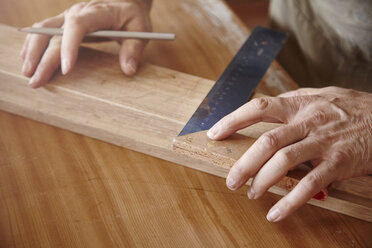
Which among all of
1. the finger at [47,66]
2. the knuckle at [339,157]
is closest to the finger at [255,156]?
the knuckle at [339,157]

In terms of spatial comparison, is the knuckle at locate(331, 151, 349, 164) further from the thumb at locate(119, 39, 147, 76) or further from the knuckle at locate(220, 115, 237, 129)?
the thumb at locate(119, 39, 147, 76)

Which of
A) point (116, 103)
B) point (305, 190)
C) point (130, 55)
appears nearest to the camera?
point (305, 190)

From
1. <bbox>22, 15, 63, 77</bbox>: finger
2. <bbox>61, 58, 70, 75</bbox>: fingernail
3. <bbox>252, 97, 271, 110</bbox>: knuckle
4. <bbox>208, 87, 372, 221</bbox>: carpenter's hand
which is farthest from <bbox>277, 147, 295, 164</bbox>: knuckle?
<bbox>22, 15, 63, 77</bbox>: finger

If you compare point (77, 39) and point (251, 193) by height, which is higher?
point (77, 39)

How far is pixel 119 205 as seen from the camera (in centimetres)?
72

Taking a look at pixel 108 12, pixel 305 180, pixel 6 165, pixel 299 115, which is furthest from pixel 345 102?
pixel 6 165

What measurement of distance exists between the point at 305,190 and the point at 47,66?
699 millimetres

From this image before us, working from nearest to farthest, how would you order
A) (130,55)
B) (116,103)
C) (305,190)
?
(305,190) → (116,103) → (130,55)

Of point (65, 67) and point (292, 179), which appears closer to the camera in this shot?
point (292, 179)

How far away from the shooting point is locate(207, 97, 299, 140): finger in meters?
0.71

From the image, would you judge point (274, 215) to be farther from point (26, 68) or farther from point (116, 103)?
point (26, 68)

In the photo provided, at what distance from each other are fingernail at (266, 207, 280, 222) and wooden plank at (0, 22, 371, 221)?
0.10m

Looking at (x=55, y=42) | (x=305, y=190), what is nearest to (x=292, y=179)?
(x=305, y=190)

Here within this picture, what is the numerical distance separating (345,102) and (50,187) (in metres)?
0.69
